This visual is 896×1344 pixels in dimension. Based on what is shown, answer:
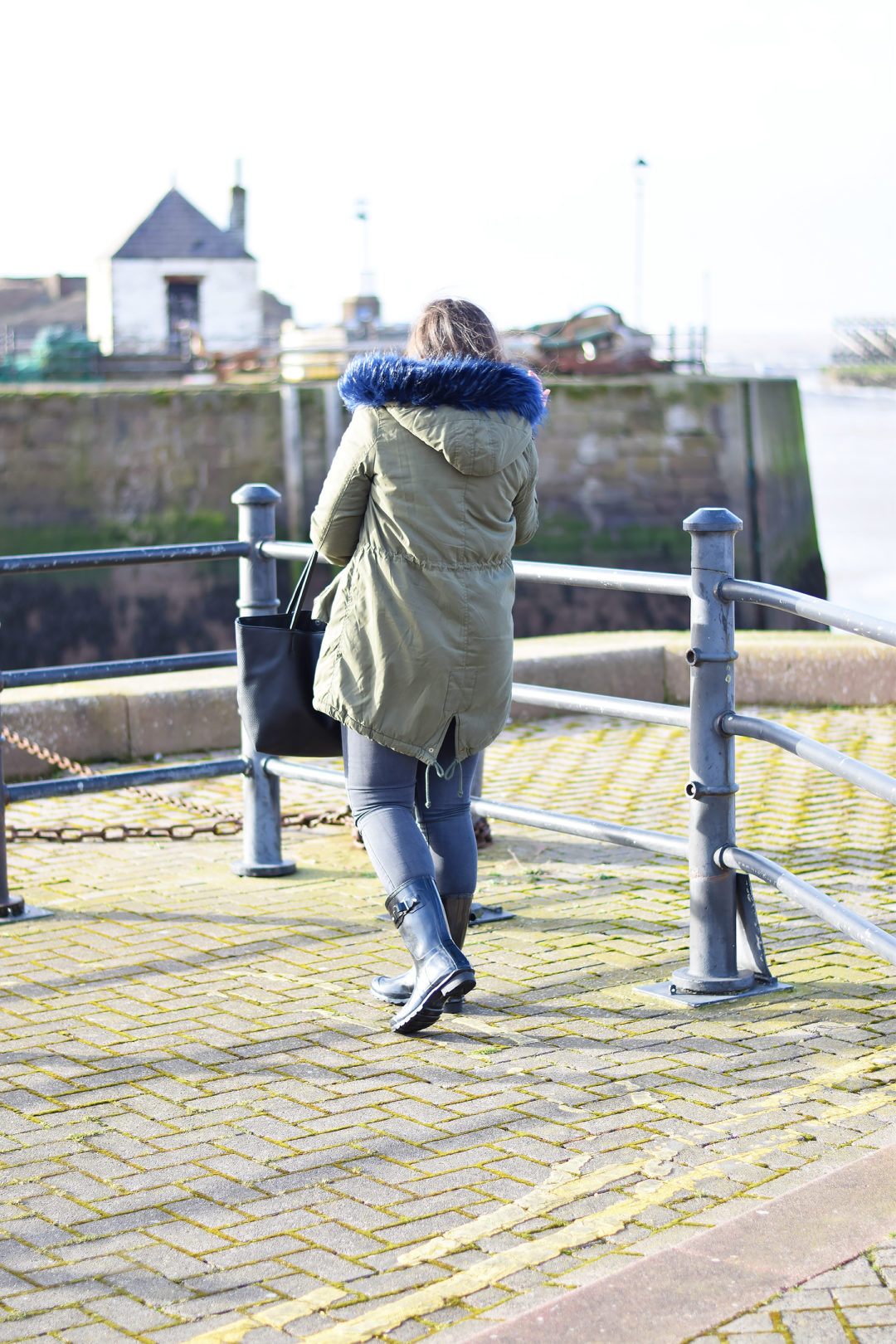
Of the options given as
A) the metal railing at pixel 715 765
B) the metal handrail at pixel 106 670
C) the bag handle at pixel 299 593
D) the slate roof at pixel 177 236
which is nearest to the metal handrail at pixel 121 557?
the metal railing at pixel 715 765

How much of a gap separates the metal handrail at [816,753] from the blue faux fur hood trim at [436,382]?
3.03ft

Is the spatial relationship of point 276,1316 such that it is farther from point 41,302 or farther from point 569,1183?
point 41,302

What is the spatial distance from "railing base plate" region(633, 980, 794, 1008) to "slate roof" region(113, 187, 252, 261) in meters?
60.6

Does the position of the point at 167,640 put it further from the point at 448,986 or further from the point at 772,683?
the point at 448,986

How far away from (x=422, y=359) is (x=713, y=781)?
1245 millimetres

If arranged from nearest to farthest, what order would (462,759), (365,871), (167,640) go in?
(462,759)
(365,871)
(167,640)

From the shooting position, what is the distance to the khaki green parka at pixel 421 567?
3.58 m

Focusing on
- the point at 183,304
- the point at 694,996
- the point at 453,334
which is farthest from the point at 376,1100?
the point at 183,304

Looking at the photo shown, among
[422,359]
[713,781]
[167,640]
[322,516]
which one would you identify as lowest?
[167,640]

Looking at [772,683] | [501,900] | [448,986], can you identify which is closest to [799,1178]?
[448,986]

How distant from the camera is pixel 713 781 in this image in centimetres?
402

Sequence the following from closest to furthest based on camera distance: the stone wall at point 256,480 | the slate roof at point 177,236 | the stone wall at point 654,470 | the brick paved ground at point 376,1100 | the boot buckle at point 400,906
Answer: the brick paved ground at point 376,1100, the boot buckle at point 400,906, the stone wall at point 256,480, the stone wall at point 654,470, the slate roof at point 177,236

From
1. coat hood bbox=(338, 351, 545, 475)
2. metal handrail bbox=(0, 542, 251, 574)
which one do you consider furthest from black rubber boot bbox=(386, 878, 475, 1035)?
metal handrail bbox=(0, 542, 251, 574)

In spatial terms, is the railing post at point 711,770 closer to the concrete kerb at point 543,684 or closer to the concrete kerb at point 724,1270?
the concrete kerb at point 724,1270
